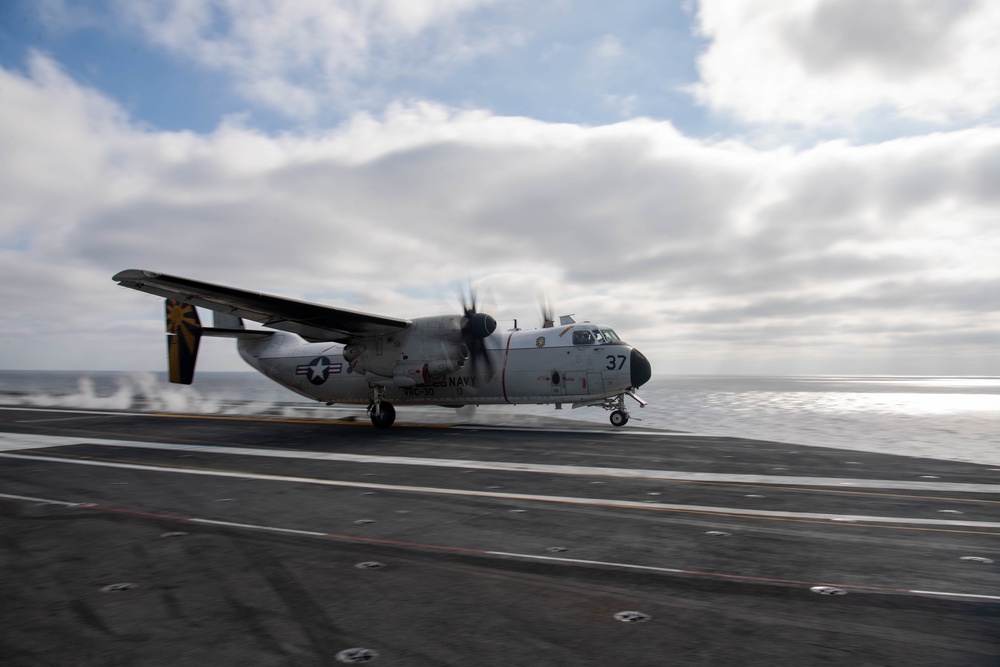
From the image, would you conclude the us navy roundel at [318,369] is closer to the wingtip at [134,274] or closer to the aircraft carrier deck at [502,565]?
the wingtip at [134,274]

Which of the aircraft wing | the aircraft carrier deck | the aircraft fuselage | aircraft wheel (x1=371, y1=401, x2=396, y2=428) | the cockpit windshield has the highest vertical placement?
the aircraft wing

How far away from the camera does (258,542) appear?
802 cm

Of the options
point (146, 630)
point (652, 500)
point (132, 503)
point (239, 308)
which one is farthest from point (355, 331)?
point (146, 630)

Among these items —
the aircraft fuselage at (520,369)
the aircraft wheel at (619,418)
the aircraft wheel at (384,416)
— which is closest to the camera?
the aircraft fuselage at (520,369)

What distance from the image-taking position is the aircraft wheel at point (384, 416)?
2580 centimetres

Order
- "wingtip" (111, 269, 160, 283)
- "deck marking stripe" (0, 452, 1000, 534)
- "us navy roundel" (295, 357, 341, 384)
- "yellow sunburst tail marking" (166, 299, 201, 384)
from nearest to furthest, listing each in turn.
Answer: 1. "deck marking stripe" (0, 452, 1000, 534)
2. "wingtip" (111, 269, 160, 283)
3. "us navy roundel" (295, 357, 341, 384)
4. "yellow sunburst tail marking" (166, 299, 201, 384)

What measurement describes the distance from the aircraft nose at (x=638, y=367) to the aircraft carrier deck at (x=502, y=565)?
8938 mm

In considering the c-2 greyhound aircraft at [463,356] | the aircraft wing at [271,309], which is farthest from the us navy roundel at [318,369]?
the aircraft wing at [271,309]

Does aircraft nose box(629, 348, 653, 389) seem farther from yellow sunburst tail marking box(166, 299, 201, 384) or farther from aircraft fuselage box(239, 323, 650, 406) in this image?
yellow sunburst tail marking box(166, 299, 201, 384)

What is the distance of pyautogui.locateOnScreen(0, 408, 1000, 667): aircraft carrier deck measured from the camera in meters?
4.81

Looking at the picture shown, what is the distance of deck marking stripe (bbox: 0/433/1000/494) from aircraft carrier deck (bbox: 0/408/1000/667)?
0.14 metres

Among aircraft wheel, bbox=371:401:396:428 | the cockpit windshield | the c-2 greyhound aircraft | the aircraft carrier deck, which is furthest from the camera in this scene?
aircraft wheel, bbox=371:401:396:428

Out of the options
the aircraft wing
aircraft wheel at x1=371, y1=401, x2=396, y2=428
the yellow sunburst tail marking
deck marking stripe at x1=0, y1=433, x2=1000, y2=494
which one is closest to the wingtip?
the aircraft wing

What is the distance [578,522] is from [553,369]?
15.4 m
